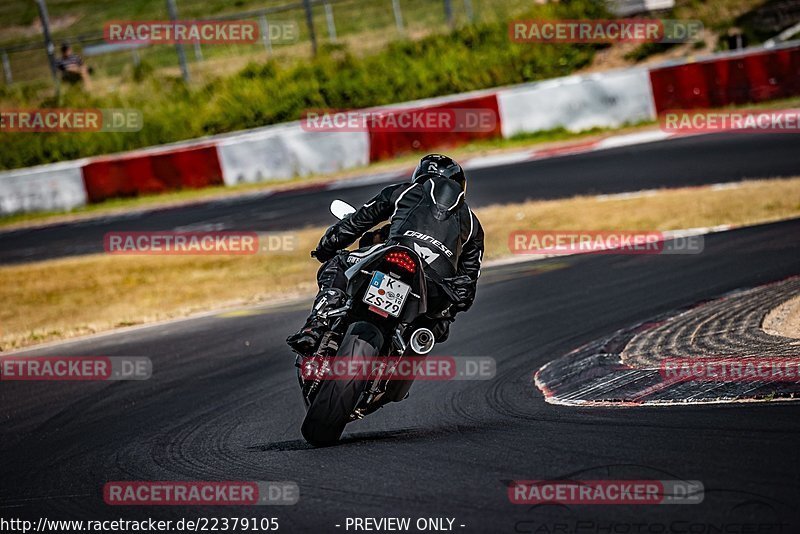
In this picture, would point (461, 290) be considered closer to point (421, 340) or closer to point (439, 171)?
point (421, 340)

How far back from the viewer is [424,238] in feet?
20.4

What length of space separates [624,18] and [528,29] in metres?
2.47

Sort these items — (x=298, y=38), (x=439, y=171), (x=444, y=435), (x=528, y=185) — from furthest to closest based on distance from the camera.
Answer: (x=298, y=38), (x=528, y=185), (x=439, y=171), (x=444, y=435)

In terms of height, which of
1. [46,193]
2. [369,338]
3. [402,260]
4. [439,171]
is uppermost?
[439,171]

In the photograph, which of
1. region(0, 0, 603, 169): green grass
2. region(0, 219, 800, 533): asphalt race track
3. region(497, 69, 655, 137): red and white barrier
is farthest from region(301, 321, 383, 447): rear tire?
region(0, 0, 603, 169): green grass

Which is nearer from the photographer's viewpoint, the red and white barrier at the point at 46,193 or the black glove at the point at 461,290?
the black glove at the point at 461,290

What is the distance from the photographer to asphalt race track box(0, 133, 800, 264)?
1605cm

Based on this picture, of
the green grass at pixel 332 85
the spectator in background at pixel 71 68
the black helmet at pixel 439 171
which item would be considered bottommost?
the black helmet at pixel 439 171

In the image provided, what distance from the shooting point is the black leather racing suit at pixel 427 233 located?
6211mm

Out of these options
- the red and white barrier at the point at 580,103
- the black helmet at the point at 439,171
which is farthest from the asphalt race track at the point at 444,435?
the red and white barrier at the point at 580,103


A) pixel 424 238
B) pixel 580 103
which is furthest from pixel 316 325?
pixel 580 103

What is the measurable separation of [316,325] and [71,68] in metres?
26.6

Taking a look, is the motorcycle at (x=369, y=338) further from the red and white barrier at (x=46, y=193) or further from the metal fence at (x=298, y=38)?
the metal fence at (x=298, y=38)

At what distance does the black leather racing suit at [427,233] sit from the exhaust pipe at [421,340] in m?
0.30
